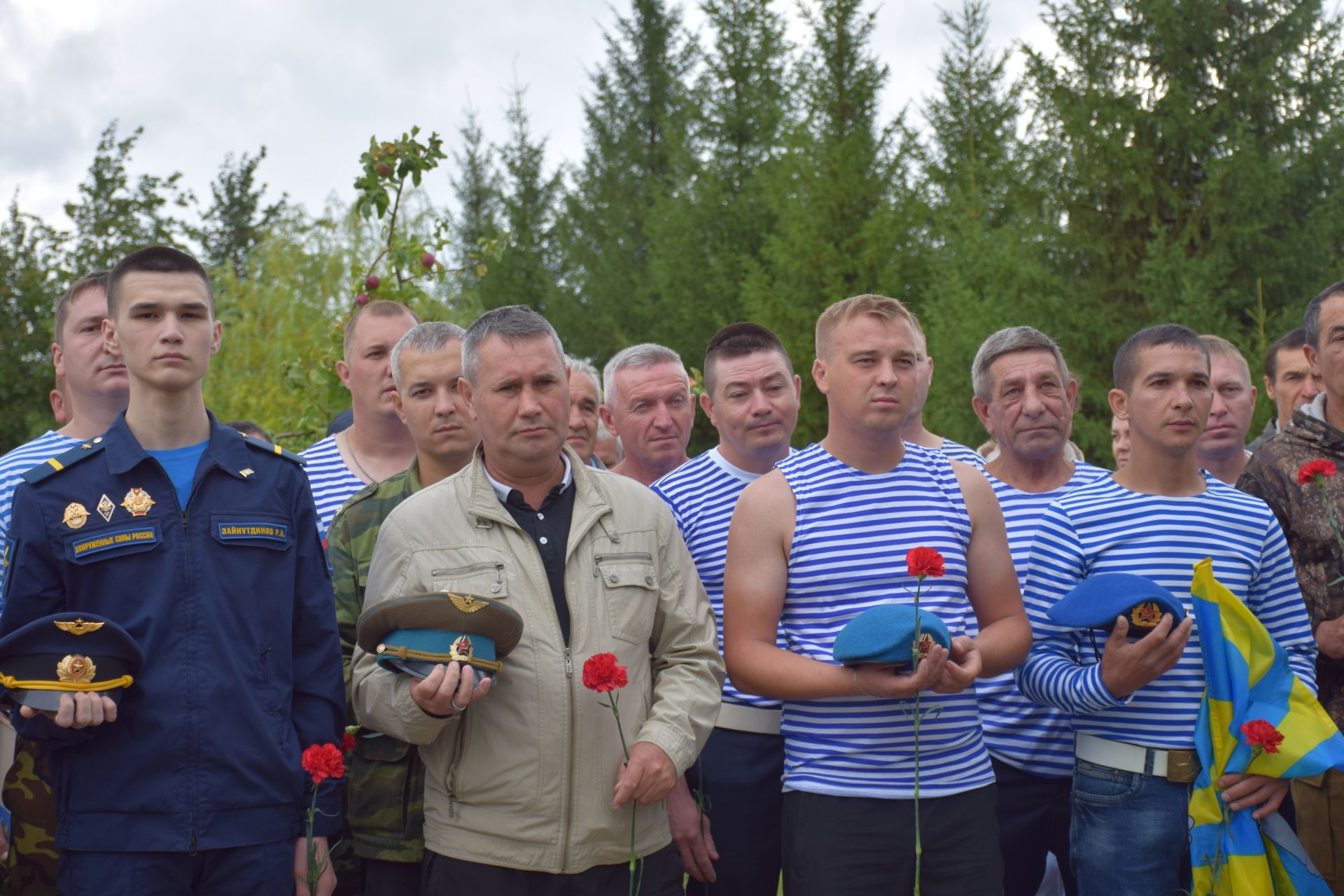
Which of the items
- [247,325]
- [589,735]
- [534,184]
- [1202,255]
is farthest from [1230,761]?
[534,184]

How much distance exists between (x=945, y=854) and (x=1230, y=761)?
2.99ft

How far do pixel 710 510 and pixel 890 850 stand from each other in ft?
4.88

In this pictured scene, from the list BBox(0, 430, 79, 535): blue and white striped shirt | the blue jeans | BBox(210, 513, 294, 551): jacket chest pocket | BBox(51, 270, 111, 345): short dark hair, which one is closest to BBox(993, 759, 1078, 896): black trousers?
the blue jeans

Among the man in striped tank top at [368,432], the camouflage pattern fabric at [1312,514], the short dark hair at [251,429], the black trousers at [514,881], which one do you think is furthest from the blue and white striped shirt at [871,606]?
the short dark hair at [251,429]

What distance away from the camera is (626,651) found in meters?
3.40

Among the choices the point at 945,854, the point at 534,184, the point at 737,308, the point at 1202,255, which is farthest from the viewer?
the point at 534,184

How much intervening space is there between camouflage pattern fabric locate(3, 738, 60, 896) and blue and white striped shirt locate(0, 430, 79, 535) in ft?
2.52

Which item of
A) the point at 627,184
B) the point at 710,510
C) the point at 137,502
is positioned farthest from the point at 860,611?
the point at 627,184

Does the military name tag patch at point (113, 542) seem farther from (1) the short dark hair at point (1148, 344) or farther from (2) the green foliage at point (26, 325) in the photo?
(2) the green foliage at point (26, 325)

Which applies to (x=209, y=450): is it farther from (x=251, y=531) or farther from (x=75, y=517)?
(x=75, y=517)

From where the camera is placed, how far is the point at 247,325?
61.6 ft

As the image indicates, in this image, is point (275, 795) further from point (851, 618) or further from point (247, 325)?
point (247, 325)

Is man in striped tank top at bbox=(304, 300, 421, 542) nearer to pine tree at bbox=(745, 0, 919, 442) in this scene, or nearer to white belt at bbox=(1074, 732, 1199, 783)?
white belt at bbox=(1074, 732, 1199, 783)

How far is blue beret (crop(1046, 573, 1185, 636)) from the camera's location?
3432 millimetres
